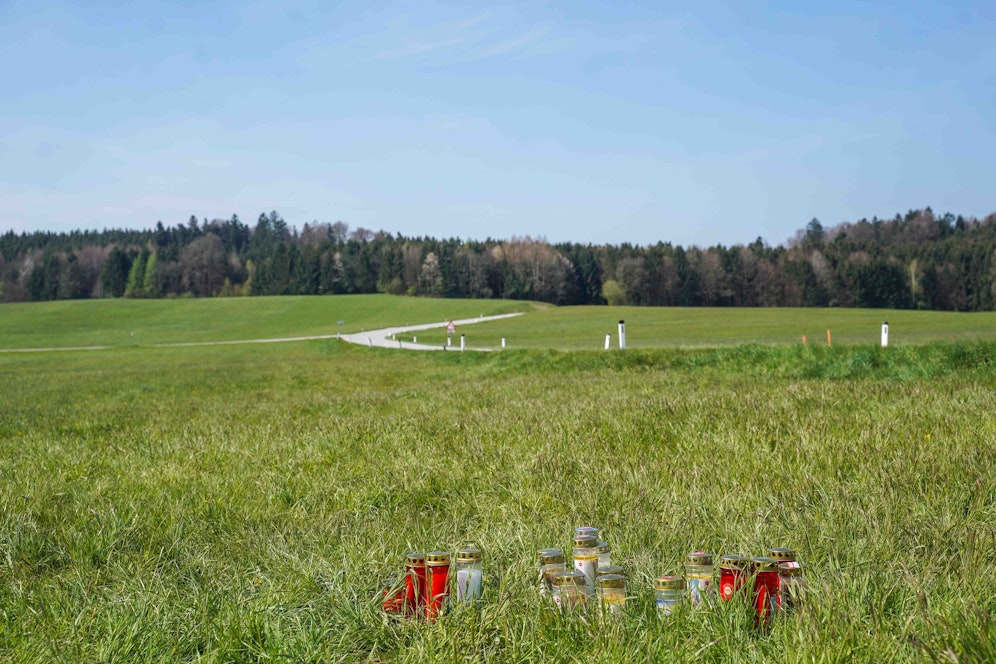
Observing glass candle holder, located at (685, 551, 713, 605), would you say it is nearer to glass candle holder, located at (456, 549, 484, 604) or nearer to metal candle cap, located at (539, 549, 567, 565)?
metal candle cap, located at (539, 549, 567, 565)

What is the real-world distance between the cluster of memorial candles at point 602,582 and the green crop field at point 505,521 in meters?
0.07

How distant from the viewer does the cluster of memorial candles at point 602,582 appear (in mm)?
2762

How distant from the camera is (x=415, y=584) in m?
3.00

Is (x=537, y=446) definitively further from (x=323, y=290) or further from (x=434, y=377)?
(x=323, y=290)

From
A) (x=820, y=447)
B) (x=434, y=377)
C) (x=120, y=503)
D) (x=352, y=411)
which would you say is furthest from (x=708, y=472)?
Answer: (x=434, y=377)

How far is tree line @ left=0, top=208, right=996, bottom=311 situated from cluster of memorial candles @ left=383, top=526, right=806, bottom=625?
125616mm

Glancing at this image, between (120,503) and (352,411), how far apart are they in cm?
576

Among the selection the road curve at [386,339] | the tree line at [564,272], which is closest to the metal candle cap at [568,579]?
the road curve at [386,339]

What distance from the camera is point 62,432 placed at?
9977 mm

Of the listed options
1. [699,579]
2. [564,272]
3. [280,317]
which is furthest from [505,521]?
[564,272]

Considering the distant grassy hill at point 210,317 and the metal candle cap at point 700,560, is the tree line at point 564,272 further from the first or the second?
the metal candle cap at point 700,560

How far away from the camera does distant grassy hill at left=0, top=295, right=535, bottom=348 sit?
92.3m

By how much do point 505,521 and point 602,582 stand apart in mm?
1600

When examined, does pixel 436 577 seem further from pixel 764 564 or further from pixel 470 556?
pixel 764 564
